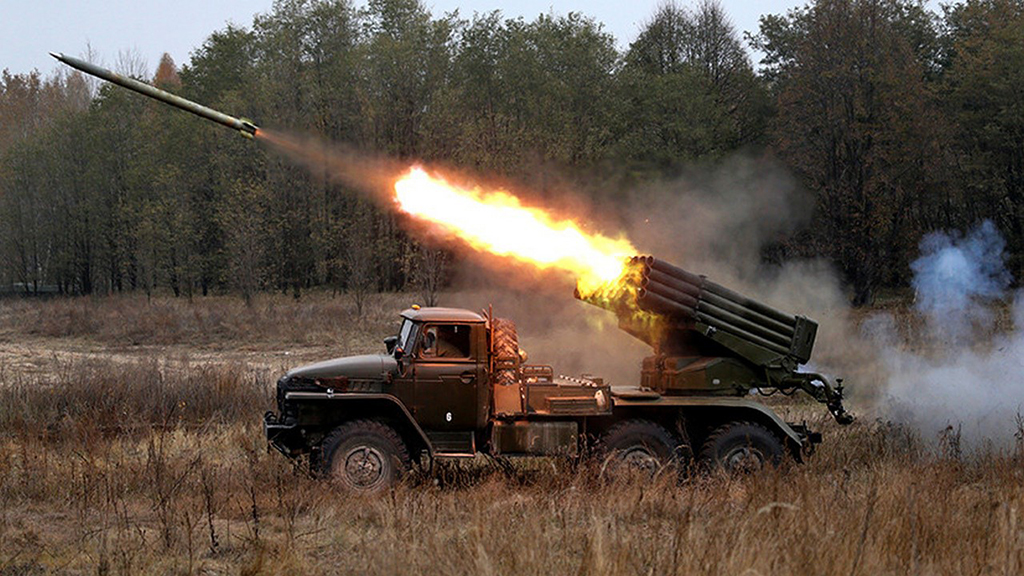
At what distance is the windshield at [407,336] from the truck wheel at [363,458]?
1191mm

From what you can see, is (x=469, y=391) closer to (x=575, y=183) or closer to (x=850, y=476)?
(x=850, y=476)

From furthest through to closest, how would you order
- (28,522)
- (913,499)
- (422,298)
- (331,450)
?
(422,298) → (331,450) → (28,522) → (913,499)

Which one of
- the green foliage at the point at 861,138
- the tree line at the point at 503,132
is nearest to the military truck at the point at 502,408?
the tree line at the point at 503,132

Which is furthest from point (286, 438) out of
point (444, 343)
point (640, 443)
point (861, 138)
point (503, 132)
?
point (861, 138)

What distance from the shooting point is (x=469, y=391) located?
12383mm

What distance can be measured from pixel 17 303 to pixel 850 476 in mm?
48981

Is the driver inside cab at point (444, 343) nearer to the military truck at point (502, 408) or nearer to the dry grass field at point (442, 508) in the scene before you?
the military truck at point (502, 408)

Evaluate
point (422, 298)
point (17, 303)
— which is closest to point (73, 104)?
point (17, 303)

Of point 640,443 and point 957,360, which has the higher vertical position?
point 957,360

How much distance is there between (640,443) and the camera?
12469 mm

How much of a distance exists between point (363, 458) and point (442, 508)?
275 cm

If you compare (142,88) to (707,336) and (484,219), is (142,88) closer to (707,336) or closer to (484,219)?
(484,219)

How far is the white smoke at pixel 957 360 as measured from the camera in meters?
15.2

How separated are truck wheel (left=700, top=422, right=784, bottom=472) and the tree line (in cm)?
1847
